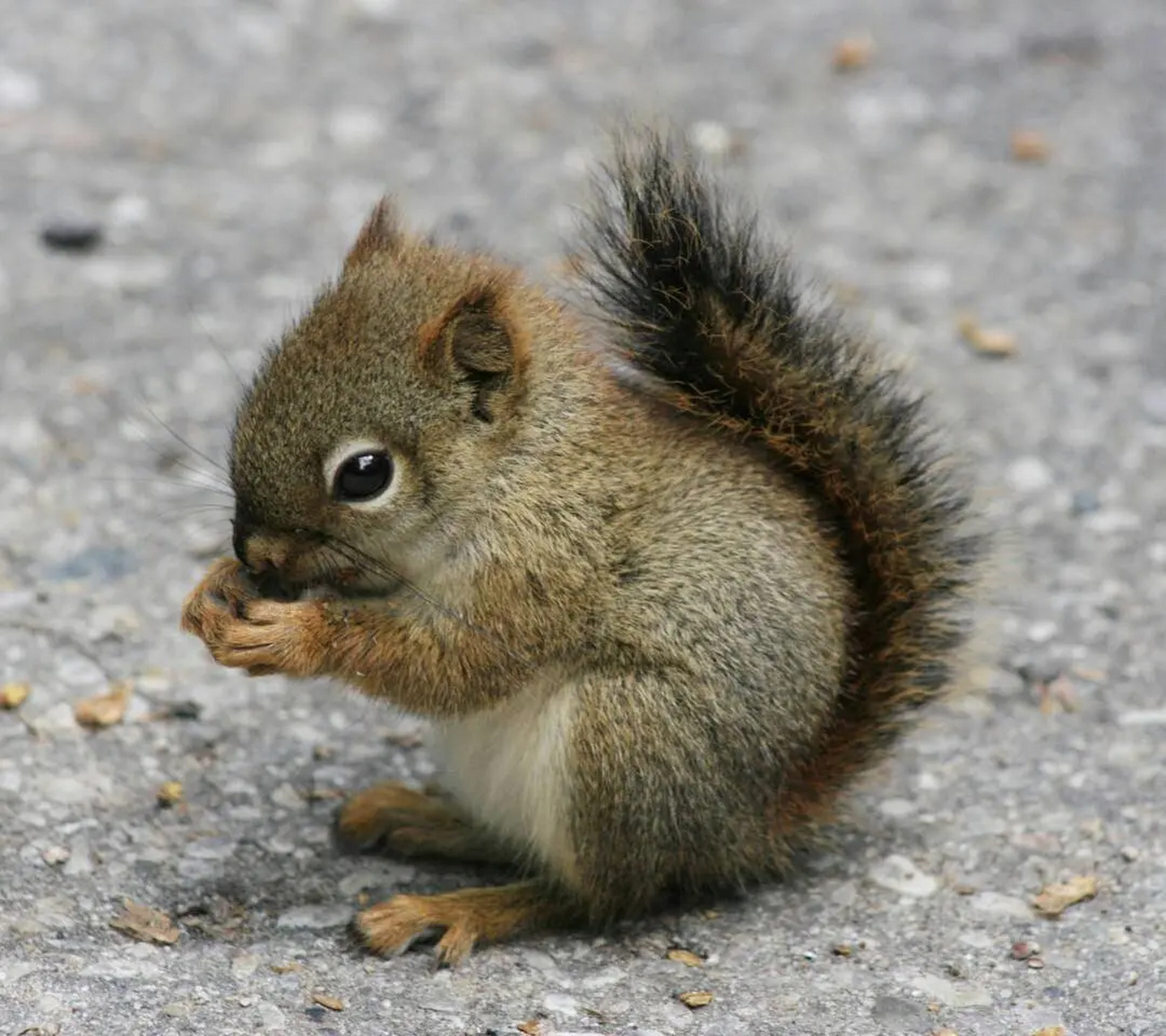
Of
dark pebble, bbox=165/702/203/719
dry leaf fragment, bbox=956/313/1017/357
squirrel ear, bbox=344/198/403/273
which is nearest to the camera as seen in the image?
squirrel ear, bbox=344/198/403/273

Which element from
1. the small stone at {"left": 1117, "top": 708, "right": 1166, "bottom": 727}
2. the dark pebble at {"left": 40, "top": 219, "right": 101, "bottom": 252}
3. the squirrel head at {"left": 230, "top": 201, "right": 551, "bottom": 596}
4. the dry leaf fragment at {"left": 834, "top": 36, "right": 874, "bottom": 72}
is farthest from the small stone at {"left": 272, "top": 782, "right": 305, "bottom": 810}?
the dry leaf fragment at {"left": 834, "top": 36, "right": 874, "bottom": 72}

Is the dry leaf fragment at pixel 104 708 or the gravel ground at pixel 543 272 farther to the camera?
the dry leaf fragment at pixel 104 708

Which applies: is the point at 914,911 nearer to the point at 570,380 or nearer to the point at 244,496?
the point at 570,380

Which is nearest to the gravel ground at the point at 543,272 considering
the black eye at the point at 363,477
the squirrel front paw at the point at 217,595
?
the squirrel front paw at the point at 217,595

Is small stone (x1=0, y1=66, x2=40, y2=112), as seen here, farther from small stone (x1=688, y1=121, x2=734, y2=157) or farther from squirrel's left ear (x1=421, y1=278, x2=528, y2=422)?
squirrel's left ear (x1=421, y1=278, x2=528, y2=422)

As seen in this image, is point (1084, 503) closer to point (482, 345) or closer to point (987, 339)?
point (987, 339)

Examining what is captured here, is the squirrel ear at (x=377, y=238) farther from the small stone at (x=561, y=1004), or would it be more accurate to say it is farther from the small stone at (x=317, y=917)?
the small stone at (x=561, y=1004)
